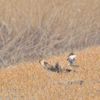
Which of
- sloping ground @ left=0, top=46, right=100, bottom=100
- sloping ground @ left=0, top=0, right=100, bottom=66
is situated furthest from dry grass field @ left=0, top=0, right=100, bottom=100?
sloping ground @ left=0, top=46, right=100, bottom=100

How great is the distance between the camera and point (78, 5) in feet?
17.7

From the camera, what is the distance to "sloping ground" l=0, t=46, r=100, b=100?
2189mm

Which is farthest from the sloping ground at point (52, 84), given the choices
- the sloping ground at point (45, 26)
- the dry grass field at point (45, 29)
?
the sloping ground at point (45, 26)

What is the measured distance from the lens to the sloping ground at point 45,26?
5.01 metres

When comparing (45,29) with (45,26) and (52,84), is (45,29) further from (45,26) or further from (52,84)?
(52,84)

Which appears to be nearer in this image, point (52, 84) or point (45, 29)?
point (52, 84)

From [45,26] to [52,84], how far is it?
293 cm

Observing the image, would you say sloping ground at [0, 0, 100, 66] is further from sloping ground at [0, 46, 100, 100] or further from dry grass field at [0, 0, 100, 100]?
sloping ground at [0, 46, 100, 100]

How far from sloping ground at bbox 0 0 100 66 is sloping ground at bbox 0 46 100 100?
200cm

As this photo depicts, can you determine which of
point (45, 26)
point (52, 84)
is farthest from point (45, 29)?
point (52, 84)

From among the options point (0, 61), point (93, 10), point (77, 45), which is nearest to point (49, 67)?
point (0, 61)

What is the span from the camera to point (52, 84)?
241 centimetres

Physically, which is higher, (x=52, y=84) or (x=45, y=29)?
(x=45, y=29)

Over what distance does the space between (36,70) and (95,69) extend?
74cm
